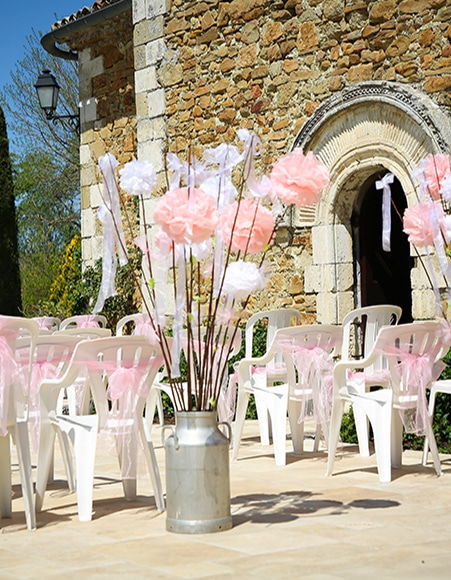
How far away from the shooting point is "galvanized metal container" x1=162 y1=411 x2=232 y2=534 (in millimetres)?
4590

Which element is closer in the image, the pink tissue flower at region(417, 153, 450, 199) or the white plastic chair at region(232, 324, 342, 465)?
the pink tissue flower at region(417, 153, 450, 199)

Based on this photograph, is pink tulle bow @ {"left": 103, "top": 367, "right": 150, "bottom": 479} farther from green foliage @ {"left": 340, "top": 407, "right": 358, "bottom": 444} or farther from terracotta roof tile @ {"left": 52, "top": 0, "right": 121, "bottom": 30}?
terracotta roof tile @ {"left": 52, "top": 0, "right": 121, "bottom": 30}

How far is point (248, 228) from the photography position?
15.4 feet

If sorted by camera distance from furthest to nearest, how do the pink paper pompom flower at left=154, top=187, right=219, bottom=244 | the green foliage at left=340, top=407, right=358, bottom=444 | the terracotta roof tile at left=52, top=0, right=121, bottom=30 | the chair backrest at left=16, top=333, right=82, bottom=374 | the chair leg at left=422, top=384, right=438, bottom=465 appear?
the terracotta roof tile at left=52, top=0, right=121, bottom=30 < the green foliage at left=340, top=407, right=358, bottom=444 < the chair leg at left=422, top=384, right=438, bottom=465 < the chair backrest at left=16, top=333, right=82, bottom=374 < the pink paper pompom flower at left=154, top=187, right=219, bottom=244

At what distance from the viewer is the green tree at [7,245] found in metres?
14.7

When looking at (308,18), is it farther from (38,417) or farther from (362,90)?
(38,417)

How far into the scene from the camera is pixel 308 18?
32.1 ft

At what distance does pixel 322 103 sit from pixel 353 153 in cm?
59

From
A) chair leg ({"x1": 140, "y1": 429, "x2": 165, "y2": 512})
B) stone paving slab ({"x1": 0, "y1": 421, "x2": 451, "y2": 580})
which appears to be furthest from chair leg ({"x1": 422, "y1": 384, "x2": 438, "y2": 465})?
chair leg ({"x1": 140, "y1": 429, "x2": 165, "y2": 512})

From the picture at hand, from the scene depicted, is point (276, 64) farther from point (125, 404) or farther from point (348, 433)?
point (125, 404)

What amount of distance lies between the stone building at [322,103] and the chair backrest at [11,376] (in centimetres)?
418

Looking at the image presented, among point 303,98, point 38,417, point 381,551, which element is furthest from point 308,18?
point 381,551

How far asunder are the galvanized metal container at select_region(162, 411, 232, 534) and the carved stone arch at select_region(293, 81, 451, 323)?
456 centimetres

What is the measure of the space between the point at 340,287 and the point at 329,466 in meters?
3.76
